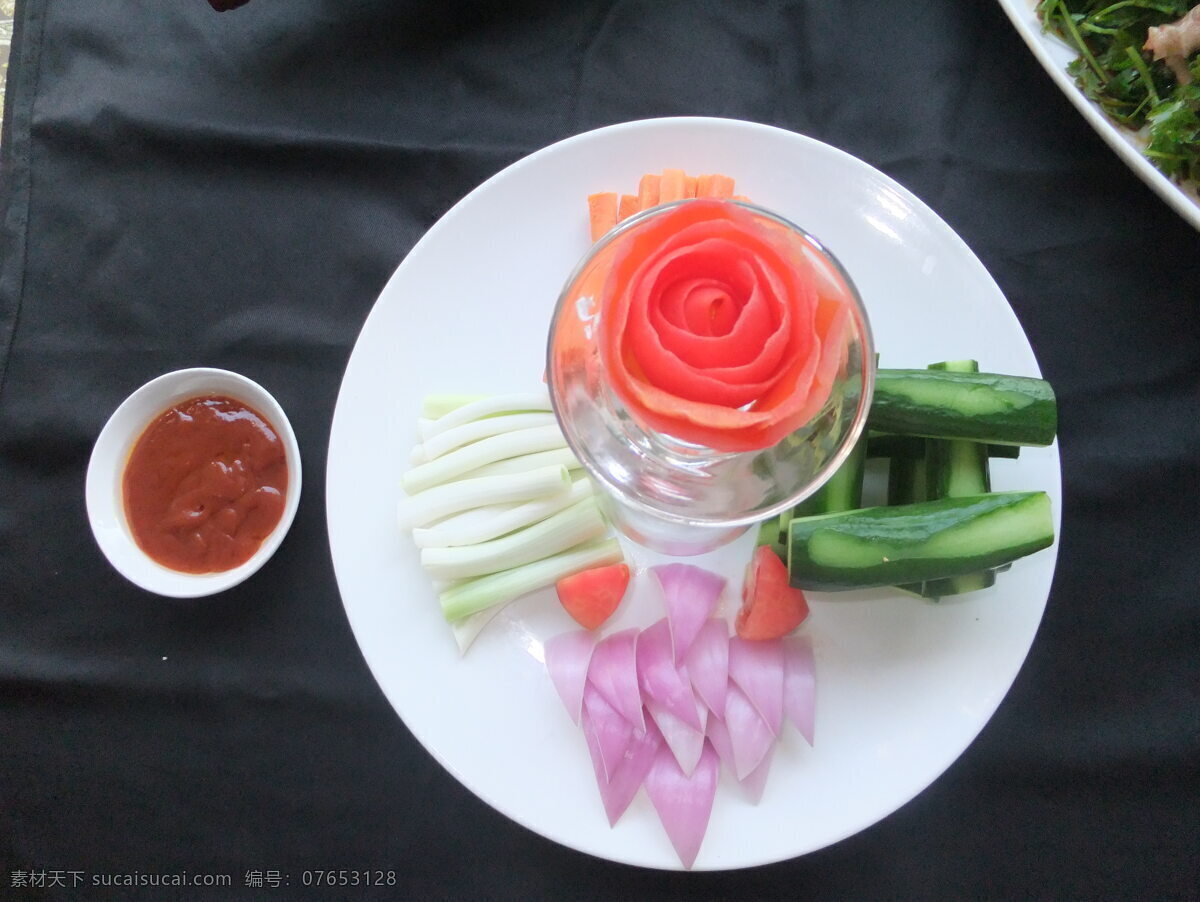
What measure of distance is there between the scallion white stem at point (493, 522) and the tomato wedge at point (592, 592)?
10 cm

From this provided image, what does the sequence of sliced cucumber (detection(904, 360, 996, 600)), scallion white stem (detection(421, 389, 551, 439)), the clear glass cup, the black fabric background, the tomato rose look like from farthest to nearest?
the black fabric background → scallion white stem (detection(421, 389, 551, 439)) → sliced cucumber (detection(904, 360, 996, 600)) → the clear glass cup → the tomato rose

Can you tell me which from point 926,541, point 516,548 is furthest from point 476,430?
point 926,541

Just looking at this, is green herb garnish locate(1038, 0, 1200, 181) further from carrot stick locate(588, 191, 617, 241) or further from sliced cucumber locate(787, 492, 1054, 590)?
carrot stick locate(588, 191, 617, 241)

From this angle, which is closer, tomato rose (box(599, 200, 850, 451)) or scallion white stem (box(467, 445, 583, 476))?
tomato rose (box(599, 200, 850, 451))

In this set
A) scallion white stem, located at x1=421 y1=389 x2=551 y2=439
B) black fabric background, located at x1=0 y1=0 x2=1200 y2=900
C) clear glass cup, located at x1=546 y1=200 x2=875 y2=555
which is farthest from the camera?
black fabric background, located at x1=0 y1=0 x2=1200 y2=900

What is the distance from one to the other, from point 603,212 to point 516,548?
52 cm

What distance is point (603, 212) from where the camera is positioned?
127 cm

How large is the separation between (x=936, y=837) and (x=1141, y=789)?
339 mm

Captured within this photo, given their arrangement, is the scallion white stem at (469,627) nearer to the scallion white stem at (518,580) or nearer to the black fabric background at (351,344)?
the scallion white stem at (518,580)

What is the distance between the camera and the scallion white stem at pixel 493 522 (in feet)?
3.95

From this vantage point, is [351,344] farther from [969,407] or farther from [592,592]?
[969,407]

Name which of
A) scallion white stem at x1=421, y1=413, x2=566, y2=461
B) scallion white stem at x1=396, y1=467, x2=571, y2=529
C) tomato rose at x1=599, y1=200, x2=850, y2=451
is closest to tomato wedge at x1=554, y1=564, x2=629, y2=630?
scallion white stem at x1=396, y1=467, x2=571, y2=529

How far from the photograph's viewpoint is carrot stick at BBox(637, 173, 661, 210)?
1263mm

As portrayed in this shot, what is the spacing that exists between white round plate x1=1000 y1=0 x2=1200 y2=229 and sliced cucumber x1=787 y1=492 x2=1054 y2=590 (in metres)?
0.59
